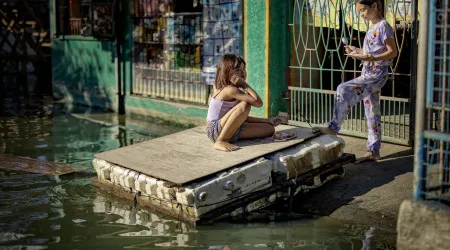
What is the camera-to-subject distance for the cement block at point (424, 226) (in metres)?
4.69

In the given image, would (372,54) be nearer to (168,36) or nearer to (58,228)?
(58,228)

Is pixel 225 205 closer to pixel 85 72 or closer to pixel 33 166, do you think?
pixel 33 166

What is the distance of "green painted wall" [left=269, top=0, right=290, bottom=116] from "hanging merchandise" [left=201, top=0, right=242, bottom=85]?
0.84 metres

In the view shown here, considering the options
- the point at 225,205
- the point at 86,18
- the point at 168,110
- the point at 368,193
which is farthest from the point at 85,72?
the point at 368,193

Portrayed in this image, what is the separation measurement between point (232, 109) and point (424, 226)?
2631 millimetres

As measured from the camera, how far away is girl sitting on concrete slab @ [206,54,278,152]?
22.4 feet

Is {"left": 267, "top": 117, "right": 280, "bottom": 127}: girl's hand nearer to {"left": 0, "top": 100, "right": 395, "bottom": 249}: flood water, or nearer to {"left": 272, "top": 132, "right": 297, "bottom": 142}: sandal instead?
{"left": 272, "top": 132, "right": 297, "bottom": 142}: sandal

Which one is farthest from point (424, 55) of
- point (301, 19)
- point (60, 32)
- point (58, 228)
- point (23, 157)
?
point (60, 32)

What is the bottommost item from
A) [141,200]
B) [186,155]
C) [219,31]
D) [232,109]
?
[141,200]

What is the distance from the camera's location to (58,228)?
6.08m

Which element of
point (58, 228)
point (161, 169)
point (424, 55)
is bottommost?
point (58, 228)

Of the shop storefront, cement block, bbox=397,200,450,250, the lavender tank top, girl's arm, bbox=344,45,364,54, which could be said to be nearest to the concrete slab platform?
the lavender tank top

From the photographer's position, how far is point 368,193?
6.51m

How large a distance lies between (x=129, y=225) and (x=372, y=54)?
306 cm
